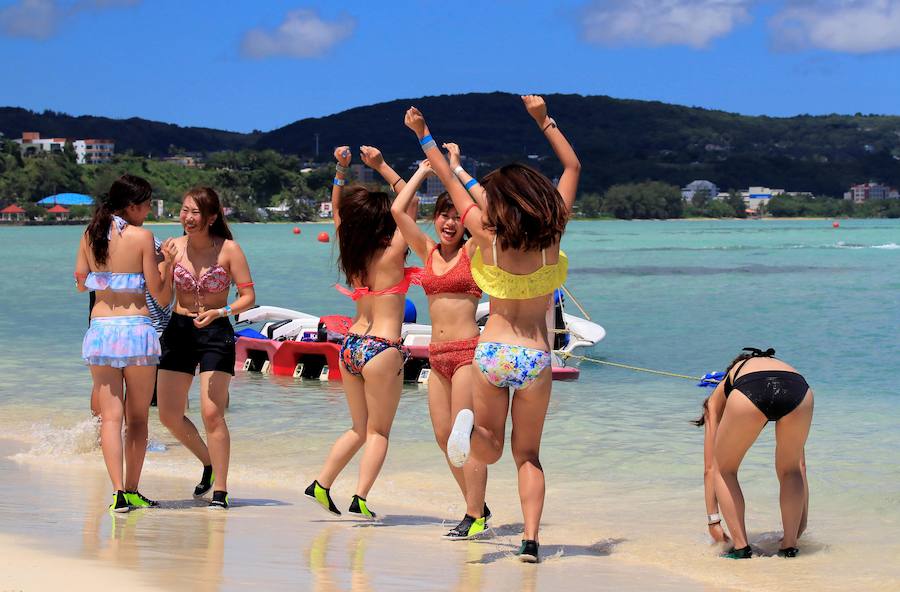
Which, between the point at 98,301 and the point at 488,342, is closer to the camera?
the point at 488,342

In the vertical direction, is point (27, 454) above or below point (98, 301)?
below

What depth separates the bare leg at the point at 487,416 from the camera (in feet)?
18.9

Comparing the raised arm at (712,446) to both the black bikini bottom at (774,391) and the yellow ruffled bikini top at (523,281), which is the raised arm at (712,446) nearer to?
the black bikini bottom at (774,391)

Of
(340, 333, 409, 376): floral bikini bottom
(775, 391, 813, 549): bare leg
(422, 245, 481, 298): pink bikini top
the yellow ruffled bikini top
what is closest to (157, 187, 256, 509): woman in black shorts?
(340, 333, 409, 376): floral bikini bottom

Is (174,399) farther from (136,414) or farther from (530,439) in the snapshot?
(530,439)

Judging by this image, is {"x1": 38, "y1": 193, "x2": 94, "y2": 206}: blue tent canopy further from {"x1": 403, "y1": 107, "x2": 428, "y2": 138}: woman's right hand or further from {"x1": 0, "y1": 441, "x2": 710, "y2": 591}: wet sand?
{"x1": 403, "y1": 107, "x2": 428, "y2": 138}: woman's right hand

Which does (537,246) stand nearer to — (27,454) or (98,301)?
(98,301)

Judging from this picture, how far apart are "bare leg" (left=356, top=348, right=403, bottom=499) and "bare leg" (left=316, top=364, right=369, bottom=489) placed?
0.05 meters

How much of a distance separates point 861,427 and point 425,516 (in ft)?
23.5

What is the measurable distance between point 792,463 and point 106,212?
3869 millimetres

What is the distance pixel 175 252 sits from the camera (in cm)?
695

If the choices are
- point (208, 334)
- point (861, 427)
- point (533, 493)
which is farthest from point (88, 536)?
point (861, 427)

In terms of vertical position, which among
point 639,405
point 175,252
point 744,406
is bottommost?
point 639,405

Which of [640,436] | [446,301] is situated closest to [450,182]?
[446,301]
